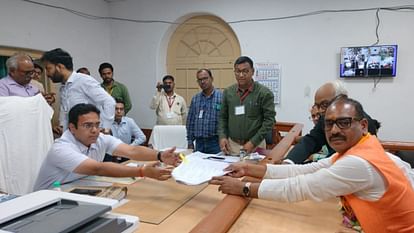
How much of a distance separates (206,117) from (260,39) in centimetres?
194

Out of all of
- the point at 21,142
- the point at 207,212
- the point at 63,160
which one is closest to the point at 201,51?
the point at 21,142

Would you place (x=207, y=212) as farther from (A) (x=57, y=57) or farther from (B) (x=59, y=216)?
(A) (x=57, y=57)

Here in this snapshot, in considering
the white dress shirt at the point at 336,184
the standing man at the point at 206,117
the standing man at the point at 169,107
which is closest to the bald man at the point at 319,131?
the white dress shirt at the point at 336,184

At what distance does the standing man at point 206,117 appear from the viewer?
3.18 metres

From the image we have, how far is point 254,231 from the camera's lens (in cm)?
115

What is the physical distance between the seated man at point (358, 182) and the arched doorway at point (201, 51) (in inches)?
151

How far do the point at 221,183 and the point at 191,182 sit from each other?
0.46ft

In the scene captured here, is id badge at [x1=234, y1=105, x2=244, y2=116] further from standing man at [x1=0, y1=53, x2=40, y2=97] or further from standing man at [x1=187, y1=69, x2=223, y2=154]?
standing man at [x1=0, y1=53, x2=40, y2=97]

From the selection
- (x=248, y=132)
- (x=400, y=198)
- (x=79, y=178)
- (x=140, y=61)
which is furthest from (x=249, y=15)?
(x=400, y=198)

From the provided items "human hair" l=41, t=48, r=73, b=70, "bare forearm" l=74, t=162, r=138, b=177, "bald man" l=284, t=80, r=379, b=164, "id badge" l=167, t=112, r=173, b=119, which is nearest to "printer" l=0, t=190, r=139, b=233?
"bare forearm" l=74, t=162, r=138, b=177

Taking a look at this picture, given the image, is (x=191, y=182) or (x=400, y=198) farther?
(x=191, y=182)

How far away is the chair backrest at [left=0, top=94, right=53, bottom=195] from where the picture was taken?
1.98 meters

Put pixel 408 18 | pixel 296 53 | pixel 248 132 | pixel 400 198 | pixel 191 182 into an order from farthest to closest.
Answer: pixel 296 53 → pixel 408 18 → pixel 248 132 → pixel 191 182 → pixel 400 198

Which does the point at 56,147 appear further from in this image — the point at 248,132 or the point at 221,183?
the point at 248,132
